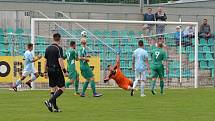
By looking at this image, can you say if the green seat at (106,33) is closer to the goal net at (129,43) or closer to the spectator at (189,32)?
the goal net at (129,43)

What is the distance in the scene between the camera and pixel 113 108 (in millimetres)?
17891

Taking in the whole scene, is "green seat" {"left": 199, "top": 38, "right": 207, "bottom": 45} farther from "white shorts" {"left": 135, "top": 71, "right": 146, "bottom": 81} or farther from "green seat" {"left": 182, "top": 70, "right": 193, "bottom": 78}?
"white shorts" {"left": 135, "top": 71, "right": 146, "bottom": 81}

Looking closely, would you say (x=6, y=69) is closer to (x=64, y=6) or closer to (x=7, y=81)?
(x=7, y=81)

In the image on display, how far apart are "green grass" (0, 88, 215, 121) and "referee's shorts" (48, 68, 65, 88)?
0.76 m

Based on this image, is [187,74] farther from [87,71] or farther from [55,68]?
[55,68]

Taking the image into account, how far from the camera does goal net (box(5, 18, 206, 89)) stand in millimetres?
29078

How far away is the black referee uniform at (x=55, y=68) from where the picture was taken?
55.4 feet

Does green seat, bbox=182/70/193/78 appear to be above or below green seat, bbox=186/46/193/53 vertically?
below

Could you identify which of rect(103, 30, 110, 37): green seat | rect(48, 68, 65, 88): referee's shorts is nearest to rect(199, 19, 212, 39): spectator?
rect(103, 30, 110, 37): green seat

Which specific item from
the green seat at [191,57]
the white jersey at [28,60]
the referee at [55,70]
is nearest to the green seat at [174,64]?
the green seat at [191,57]

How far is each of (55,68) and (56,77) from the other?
0.25 metres

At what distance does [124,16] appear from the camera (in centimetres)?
3516

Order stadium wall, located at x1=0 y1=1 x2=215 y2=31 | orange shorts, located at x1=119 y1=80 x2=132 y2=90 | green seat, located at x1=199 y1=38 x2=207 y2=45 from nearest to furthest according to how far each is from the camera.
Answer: orange shorts, located at x1=119 y1=80 x2=132 y2=90 → green seat, located at x1=199 y1=38 x2=207 y2=45 → stadium wall, located at x1=0 y1=1 x2=215 y2=31

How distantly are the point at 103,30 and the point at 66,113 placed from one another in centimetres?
1501
